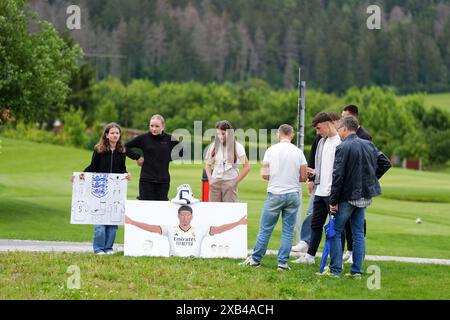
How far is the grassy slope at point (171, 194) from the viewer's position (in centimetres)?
2025

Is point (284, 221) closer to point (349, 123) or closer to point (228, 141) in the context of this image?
point (349, 123)

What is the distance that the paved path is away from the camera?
604 inches

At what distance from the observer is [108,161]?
14.9 m

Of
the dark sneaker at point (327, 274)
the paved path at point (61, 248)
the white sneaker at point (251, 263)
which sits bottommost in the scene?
the paved path at point (61, 248)

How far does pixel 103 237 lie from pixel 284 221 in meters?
3.03

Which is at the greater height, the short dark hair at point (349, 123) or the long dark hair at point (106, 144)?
the short dark hair at point (349, 123)

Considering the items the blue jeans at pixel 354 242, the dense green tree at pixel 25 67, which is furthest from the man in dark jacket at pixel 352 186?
the dense green tree at pixel 25 67

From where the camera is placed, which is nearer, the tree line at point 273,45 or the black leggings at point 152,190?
the black leggings at point 152,190

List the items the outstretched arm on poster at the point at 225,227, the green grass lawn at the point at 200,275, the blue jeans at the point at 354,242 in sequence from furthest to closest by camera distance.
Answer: the outstretched arm on poster at the point at 225,227
the blue jeans at the point at 354,242
the green grass lawn at the point at 200,275

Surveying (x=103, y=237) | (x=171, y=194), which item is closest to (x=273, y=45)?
(x=171, y=194)

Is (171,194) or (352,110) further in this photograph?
(171,194)

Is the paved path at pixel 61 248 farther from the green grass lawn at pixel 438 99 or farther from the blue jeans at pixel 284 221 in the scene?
the green grass lawn at pixel 438 99

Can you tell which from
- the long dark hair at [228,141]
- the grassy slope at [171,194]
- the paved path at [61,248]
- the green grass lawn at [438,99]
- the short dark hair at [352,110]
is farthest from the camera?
the green grass lawn at [438,99]

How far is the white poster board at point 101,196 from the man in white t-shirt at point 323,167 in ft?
9.94
